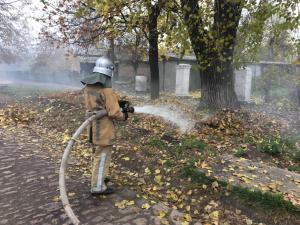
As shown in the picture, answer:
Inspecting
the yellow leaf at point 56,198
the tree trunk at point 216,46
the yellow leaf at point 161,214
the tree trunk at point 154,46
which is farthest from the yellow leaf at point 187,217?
the tree trunk at point 154,46

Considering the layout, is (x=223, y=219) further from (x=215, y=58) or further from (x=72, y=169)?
(x=215, y=58)

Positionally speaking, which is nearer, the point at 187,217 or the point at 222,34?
the point at 187,217

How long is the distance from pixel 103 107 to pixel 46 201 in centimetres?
176

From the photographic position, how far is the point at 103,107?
590 cm

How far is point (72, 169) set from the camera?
7547 mm

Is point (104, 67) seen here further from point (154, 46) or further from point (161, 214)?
point (154, 46)

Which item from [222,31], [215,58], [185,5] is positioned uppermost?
[185,5]

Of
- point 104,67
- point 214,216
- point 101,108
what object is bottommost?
point 214,216

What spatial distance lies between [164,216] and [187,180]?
1.38m

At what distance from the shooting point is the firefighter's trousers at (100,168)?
5.99m

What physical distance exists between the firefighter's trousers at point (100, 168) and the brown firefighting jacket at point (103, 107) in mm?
177

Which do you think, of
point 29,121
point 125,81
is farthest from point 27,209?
point 125,81

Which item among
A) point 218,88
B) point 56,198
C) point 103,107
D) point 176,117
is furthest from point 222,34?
point 56,198

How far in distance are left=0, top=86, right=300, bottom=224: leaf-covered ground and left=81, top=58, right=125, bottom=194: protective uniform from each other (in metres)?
0.67
